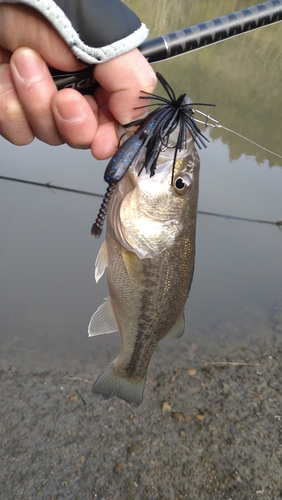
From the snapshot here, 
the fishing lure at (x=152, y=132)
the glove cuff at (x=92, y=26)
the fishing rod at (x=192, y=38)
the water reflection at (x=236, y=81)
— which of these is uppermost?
the water reflection at (x=236, y=81)

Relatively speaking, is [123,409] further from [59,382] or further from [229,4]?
[229,4]

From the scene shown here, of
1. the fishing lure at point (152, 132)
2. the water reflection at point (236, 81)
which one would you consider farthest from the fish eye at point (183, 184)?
the water reflection at point (236, 81)

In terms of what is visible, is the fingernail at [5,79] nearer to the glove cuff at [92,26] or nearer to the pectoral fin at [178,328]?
the glove cuff at [92,26]

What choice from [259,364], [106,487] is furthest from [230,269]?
[106,487]

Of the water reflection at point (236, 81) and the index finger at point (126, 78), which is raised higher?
the water reflection at point (236, 81)

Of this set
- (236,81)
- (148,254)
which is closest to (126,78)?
(148,254)

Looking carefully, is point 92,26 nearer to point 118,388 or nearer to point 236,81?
point 118,388
